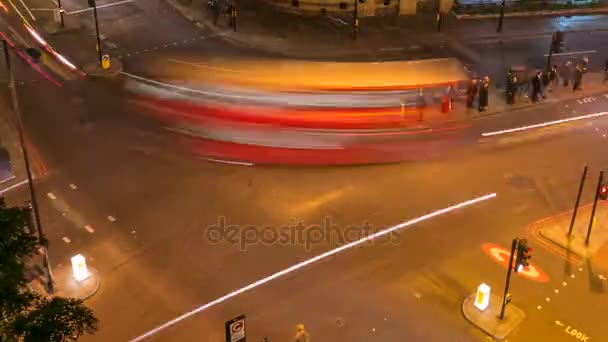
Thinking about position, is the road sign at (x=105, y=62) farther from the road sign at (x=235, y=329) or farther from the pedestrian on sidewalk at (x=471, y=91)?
the road sign at (x=235, y=329)

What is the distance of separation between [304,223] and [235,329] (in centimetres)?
826

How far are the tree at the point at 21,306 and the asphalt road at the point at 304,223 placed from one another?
27.1 feet

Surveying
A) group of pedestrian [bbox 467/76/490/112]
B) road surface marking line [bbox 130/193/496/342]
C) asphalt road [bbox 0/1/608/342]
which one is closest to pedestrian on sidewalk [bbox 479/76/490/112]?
group of pedestrian [bbox 467/76/490/112]

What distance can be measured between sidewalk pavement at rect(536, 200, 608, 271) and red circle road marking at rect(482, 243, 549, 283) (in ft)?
4.90

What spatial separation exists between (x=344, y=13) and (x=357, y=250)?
19832 millimetres

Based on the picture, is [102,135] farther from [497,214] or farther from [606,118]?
[606,118]

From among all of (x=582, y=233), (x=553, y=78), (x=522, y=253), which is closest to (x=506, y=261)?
(x=582, y=233)

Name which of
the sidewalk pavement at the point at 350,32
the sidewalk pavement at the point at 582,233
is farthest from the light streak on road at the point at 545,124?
the sidewalk pavement at the point at 350,32

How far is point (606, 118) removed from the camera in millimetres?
32594

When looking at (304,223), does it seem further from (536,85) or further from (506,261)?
(536,85)

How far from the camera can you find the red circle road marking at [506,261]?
24.0 metres

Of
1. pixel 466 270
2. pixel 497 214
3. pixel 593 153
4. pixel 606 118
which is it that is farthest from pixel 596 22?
pixel 466 270

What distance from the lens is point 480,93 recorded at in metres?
32.7

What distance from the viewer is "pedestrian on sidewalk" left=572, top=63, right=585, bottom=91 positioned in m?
33.9
